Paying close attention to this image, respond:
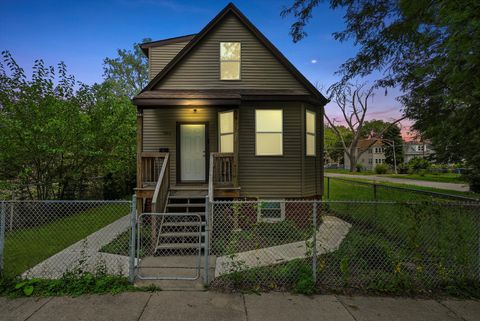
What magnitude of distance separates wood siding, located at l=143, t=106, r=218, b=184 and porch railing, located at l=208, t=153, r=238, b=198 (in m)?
0.98

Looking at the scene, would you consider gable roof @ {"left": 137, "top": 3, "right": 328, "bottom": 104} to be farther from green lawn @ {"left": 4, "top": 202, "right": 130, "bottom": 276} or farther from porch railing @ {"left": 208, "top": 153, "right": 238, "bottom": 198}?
green lawn @ {"left": 4, "top": 202, "right": 130, "bottom": 276}

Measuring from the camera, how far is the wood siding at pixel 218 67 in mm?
8531

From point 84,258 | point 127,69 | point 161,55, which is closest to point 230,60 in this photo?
point 161,55

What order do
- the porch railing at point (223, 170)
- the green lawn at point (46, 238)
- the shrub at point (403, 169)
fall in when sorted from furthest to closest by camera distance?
the shrub at point (403, 169), the porch railing at point (223, 170), the green lawn at point (46, 238)

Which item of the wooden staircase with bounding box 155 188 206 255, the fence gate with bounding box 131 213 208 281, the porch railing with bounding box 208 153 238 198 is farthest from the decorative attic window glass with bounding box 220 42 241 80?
the fence gate with bounding box 131 213 208 281

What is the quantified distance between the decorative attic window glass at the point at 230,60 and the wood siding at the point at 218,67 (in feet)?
0.47

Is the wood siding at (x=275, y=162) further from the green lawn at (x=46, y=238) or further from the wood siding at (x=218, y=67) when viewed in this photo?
the green lawn at (x=46, y=238)

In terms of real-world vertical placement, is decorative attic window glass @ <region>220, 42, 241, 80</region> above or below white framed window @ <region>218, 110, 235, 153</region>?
above

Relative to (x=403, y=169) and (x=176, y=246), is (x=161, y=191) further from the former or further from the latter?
(x=403, y=169)

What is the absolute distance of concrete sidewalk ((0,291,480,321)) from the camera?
3.07m

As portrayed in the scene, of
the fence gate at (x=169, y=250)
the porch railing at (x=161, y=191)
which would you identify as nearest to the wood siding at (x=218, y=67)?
the porch railing at (x=161, y=191)

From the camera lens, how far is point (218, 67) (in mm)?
8562

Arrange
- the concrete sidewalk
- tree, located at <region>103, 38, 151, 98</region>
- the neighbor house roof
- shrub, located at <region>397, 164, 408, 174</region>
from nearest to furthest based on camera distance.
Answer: the concrete sidewalk, tree, located at <region>103, 38, 151, 98</region>, shrub, located at <region>397, 164, 408, 174</region>, the neighbor house roof

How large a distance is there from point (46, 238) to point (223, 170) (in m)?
4.98
